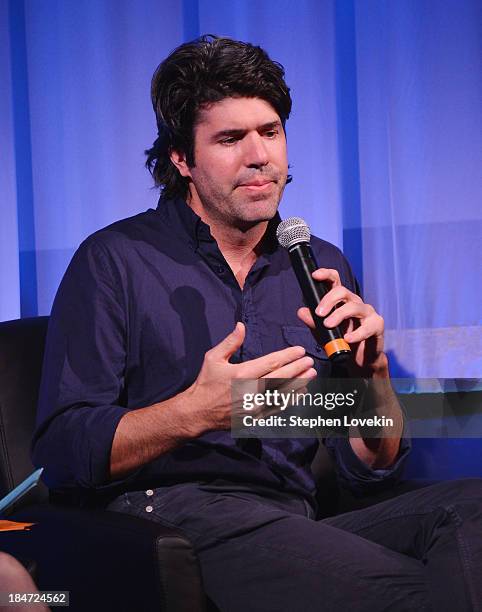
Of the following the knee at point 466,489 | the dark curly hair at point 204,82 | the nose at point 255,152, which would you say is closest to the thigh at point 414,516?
the knee at point 466,489

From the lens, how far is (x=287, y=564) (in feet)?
3.76

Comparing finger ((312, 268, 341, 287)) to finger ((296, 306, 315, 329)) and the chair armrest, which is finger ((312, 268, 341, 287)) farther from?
the chair armrest

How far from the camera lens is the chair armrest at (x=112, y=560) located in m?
1.09

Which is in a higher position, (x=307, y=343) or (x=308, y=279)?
(x=308, y=279)

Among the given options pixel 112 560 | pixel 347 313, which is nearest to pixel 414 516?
pixel 347 313

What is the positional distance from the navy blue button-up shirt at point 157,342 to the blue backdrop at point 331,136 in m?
0.54

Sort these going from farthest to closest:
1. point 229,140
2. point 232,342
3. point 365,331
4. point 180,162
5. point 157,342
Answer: point 180,162 → point 229,140 → point 157,342 → point 365,331 → point 232,342

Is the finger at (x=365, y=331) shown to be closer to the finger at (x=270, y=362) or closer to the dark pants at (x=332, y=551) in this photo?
the finger at (x=270, y=362)

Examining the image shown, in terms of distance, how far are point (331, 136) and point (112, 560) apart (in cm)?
129

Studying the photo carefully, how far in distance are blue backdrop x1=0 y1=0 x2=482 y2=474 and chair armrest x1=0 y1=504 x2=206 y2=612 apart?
40.3 inches

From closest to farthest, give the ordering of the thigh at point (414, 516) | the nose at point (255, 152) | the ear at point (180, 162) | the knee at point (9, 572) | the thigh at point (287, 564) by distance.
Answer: the knee at point (9, 572)
the thigh at point (287, 564)
the thigh at point (414, 516)
the nose at point (255, 152)
the ear at point (180, 162)

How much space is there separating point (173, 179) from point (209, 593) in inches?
31.8

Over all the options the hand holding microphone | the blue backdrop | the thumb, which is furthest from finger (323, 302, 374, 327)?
the blue backdrop

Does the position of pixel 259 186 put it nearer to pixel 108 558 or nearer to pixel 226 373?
pixel 226 373
